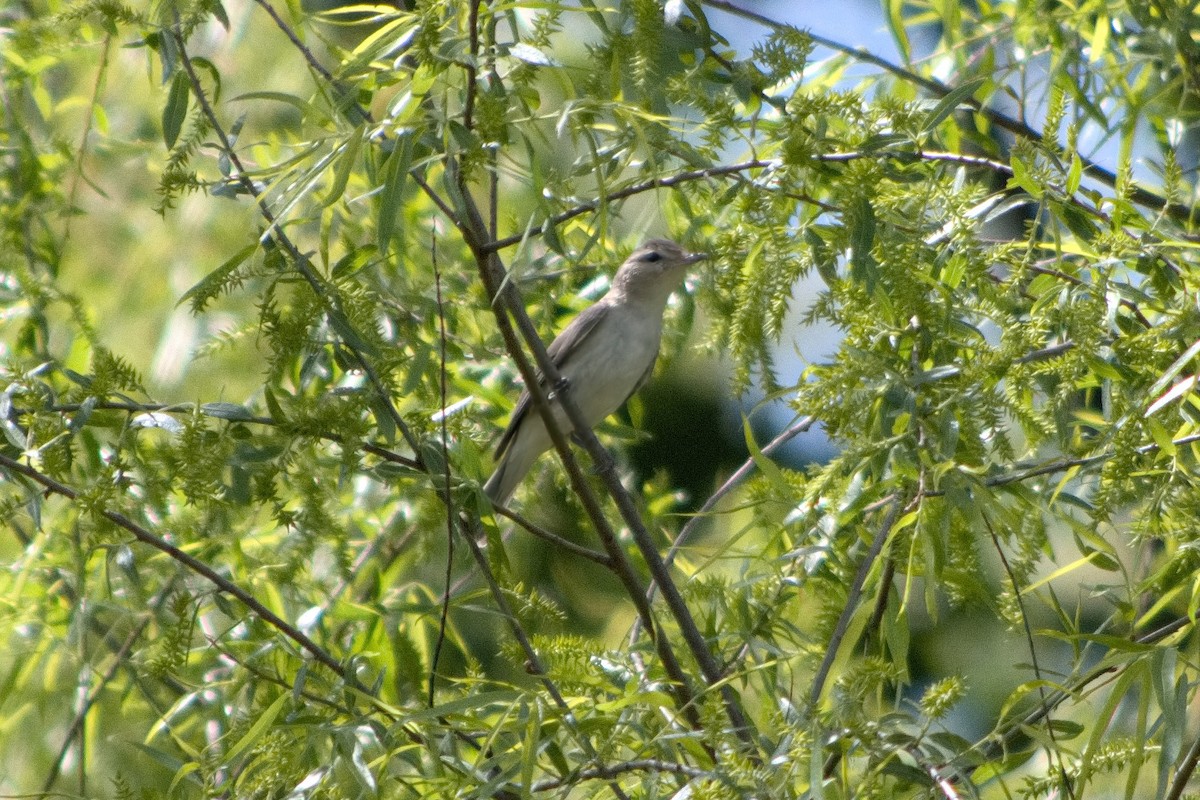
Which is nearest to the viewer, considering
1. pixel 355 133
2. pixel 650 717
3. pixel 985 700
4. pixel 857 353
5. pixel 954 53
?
pixel 355 133

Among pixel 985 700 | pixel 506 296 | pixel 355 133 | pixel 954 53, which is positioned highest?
pixel 954 53

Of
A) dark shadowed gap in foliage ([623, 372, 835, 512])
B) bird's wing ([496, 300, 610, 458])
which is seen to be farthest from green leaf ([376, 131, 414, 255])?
dark shadowed gap in foliage ([623, 372, 835, 512])

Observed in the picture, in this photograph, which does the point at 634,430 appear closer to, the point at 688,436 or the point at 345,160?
the point at 345,160

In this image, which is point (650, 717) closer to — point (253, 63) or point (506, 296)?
point (506, 296)

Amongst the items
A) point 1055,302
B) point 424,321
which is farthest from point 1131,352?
point 424,321

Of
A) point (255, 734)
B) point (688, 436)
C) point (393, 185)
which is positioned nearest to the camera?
point (393, 185)

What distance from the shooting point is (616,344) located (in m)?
4.47

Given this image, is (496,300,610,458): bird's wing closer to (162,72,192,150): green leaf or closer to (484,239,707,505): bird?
(484,239,707,505): bird

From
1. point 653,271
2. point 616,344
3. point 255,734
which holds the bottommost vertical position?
point 255,734

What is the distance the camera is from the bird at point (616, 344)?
4316 millimetres

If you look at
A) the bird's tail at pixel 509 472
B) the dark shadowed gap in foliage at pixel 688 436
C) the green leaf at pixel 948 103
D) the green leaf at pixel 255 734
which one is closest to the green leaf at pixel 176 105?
the green leaf at pixel 255 734

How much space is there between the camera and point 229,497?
257 centimetres

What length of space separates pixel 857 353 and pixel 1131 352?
1.49 ft

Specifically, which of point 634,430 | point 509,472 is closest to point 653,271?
point 509,472
